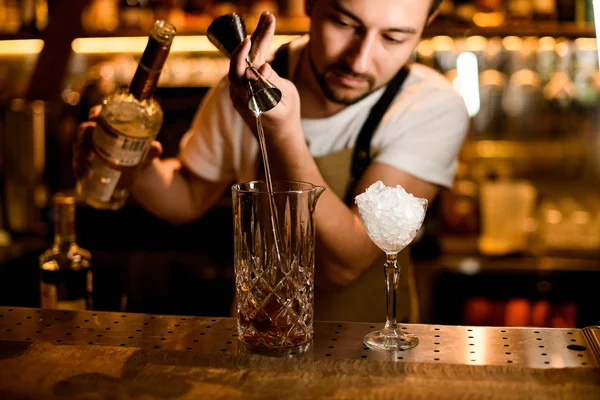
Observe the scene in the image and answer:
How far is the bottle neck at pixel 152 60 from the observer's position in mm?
1326

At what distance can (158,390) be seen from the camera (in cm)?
97

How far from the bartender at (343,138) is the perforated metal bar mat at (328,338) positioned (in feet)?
1.17

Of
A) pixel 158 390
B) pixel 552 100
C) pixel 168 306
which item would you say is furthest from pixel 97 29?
pixel 158 390

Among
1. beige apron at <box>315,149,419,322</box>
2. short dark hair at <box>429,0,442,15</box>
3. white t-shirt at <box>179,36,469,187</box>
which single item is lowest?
beige apron at <box>315,149,419,322</box>

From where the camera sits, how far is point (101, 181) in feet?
4.87

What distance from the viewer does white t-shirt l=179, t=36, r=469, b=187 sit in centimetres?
172

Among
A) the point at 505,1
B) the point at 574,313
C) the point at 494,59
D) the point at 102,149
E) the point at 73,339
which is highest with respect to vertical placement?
the point at 505,1

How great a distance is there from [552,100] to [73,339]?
9.49 ft

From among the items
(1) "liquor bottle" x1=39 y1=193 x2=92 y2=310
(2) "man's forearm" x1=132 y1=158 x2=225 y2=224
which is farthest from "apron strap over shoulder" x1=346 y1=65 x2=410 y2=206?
(1) "liquor bottle" x1=39 y1=193 x2=92 y2=310

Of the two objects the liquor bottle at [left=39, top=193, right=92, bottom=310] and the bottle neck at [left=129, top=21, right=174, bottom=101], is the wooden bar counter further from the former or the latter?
the bottle neck at [left=129, top=21, right=174, bottom=101]

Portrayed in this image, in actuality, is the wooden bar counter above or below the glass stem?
below

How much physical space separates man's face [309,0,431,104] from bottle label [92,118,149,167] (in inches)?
18.1

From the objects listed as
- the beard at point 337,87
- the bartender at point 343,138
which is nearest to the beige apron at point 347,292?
the bartender at point 343,138

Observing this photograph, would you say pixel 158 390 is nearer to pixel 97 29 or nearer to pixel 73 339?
pixel 73 339
